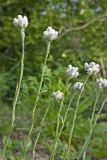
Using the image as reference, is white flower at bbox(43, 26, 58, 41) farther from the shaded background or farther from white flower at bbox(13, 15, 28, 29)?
the shaded background

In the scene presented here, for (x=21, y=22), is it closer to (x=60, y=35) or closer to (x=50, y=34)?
(x=50, y=34)

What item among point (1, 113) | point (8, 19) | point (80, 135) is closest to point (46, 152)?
point (80, 135)

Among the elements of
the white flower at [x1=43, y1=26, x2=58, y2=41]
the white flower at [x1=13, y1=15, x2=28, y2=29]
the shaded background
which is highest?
the shaded background

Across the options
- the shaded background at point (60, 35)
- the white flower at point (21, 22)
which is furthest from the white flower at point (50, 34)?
the shaded background at point (60, 35)

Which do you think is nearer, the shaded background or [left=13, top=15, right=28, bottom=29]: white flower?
[left=13, top=15, right=28, bottom=29]: white flower

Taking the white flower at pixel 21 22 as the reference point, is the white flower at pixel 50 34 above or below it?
below

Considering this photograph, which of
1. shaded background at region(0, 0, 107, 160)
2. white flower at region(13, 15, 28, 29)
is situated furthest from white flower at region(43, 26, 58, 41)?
shaded background at region(0, 0, 107, 160)

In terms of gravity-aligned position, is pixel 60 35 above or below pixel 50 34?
above

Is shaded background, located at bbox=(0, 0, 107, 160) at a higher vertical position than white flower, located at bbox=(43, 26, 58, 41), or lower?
higher

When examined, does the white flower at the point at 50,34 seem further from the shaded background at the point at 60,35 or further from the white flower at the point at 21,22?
the shaded background at the point at 60,35

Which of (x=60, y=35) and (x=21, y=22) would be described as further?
(x=60, y=35)

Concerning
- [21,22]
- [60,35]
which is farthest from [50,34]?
[60,35]
